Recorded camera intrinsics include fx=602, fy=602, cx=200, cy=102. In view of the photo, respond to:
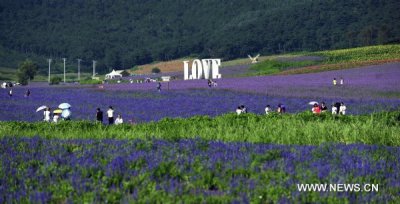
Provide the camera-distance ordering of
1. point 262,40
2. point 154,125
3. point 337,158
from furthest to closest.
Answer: point 262,40 < point 154,125 < point 337,158

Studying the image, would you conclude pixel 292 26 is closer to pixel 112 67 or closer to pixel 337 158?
pixel 112 67

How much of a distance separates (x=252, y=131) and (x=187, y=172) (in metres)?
6.49

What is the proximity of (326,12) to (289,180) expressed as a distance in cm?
17922

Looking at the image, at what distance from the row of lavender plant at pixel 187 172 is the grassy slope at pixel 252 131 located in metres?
2.41

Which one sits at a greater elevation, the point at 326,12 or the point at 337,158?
the point at 326,12

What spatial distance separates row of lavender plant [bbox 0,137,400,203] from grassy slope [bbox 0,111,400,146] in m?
2.41

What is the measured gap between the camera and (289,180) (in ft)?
23.6

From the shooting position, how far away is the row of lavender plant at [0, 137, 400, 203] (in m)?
6.56

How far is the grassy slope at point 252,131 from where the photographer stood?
12.6 m

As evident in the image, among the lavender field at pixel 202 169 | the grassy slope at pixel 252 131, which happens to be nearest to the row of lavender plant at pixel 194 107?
the grassy slope at pixel 252 131

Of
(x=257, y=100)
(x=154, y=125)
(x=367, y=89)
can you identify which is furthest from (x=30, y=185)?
(x=367, y=89)

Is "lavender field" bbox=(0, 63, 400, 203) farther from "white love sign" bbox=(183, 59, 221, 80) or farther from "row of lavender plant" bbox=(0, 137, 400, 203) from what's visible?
"white love sign" bbox=(183, 59, 221, 80)

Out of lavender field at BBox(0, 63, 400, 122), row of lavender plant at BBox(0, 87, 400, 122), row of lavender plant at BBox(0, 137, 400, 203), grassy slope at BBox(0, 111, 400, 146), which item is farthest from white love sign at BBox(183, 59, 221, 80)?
row of lavender plant at BBox(0, 137, 400, 203)

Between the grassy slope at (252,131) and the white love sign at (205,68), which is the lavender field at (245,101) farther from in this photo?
the white love sign at (205,68)
